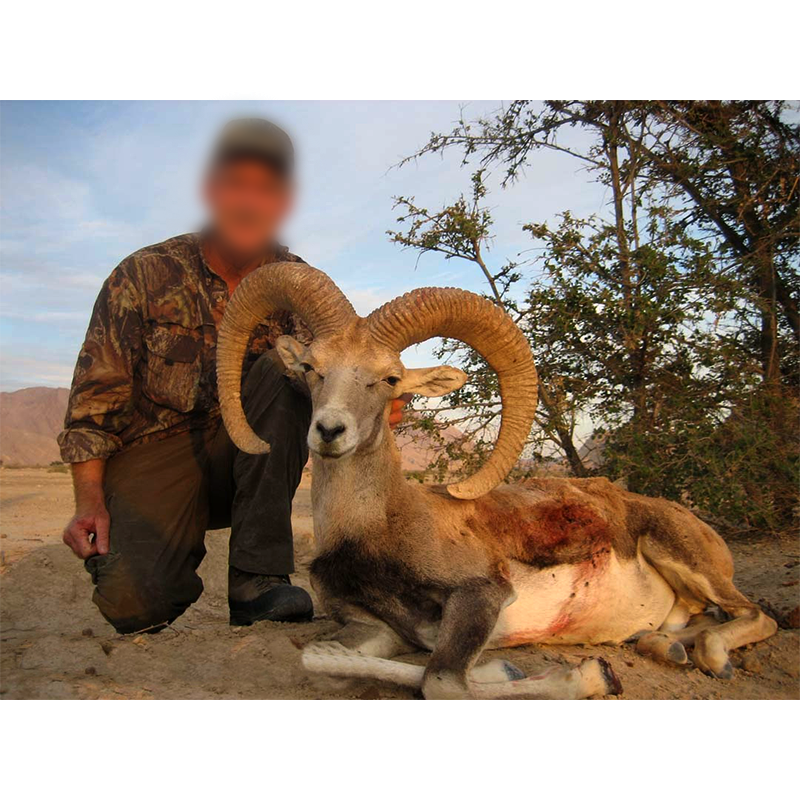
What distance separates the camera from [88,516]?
5.89 meters

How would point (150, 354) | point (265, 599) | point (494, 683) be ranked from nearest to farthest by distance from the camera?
point (494, 683) < point (265, 599) < point (150, 354)

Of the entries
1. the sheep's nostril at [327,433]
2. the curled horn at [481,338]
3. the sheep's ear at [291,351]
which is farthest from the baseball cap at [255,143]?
the sheep's nostril at [327,433]

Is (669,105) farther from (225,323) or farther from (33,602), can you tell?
(33,602)

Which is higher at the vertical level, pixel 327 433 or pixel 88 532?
pixel 327 433

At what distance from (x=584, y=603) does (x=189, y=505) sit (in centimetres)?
337

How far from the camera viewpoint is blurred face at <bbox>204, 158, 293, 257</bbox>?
6.58 m

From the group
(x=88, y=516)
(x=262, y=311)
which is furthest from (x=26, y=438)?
(x=262, y=311)

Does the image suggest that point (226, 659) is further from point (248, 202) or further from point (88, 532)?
point (248, 202)

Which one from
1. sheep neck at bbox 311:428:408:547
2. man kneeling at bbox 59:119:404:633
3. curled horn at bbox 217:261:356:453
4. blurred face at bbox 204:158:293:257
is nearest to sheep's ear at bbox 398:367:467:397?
sheep neck at bbox 311:428:408:547

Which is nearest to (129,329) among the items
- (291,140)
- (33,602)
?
(291,140)

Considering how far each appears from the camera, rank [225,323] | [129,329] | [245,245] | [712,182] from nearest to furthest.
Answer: [225,323] < [129,329] < [245,245] < [712,182]

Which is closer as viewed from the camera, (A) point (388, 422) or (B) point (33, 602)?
(A) point (388, 422)

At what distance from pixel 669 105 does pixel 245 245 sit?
508 centimetres

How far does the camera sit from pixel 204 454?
21.8 feet
